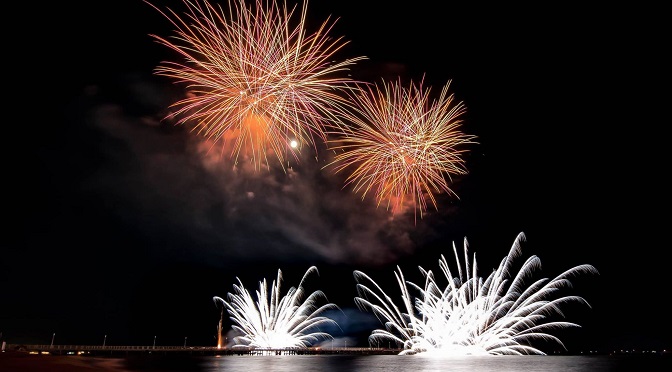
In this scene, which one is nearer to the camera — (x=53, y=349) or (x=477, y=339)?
(x=477, y=339)

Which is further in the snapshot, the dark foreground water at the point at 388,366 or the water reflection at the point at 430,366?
the water reflection at the point at 430,366

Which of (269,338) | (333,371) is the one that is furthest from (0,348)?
(333,371)

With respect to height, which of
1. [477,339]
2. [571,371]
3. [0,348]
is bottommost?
[571,371]

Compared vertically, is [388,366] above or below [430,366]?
above

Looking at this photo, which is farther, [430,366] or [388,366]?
[388,366]

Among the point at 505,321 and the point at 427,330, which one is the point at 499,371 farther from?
the point at 427,330

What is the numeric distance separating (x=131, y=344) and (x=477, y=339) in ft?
388

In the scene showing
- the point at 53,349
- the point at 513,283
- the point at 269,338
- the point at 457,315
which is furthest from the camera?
the point at 53,349

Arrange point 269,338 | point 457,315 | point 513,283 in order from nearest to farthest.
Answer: point 513,283 → point 457,315 → point 269,338

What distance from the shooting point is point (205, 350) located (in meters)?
140

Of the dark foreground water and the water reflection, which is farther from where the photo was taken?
the water reflection

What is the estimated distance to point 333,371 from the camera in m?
51.4

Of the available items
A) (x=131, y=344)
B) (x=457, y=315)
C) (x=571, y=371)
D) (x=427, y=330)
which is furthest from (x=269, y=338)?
(x=131, y=344)

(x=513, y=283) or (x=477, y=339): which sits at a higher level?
(x=513, y=283)
